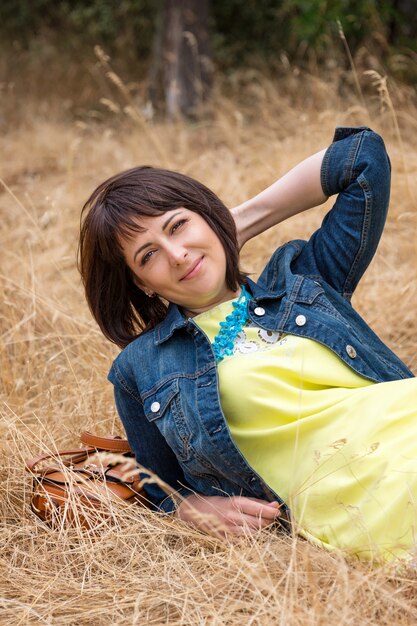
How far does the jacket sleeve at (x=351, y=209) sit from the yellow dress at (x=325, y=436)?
264 mm

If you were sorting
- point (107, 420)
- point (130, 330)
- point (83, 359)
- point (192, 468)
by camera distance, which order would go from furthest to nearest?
point (83, 359), point (107, 420), point (130, 330), point (192, 468)

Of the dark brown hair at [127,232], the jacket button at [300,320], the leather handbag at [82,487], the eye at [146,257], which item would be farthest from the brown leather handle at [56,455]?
the jacket button at [300,320]

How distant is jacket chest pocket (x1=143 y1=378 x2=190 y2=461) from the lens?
2131 millimetres

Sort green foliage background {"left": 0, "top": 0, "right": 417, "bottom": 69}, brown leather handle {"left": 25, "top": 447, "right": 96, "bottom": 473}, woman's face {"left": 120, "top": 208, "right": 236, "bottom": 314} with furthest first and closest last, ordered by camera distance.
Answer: green foliage background {"left": 0, "top": 0, "right": 417, "bottom": 69} < brown leather handle {"left": 25, "top": 447, "right": 96, "bottom": 473} < woman's face {"left": 120, "top": 208, "right": 236, "bottom": 314}

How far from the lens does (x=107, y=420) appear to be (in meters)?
2.87

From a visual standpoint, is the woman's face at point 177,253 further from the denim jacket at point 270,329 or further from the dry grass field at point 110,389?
the dry grass field at point 110,389

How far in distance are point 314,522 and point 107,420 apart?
105 cm

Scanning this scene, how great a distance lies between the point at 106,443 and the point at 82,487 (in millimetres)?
166

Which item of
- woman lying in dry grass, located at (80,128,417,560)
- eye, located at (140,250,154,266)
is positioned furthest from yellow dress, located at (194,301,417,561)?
eye, located at (140,250,154,266)

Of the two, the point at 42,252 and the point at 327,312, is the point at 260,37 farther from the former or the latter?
the point at 327,312

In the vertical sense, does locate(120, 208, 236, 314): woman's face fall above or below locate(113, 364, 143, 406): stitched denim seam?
above

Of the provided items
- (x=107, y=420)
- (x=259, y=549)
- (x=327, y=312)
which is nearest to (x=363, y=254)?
(x=327, y=312)

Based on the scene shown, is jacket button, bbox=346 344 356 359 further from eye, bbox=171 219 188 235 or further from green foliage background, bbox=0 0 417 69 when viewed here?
green foliage background, bbox=0 0 417 69

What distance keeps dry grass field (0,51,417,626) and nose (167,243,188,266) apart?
745 mm
